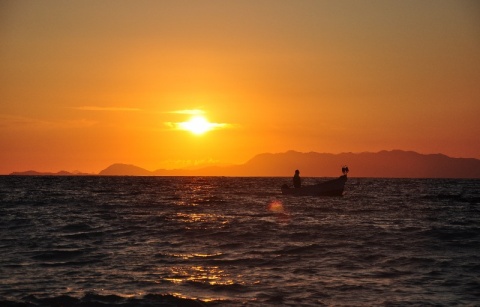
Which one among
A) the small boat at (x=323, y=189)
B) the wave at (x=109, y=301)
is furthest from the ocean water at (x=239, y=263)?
the small boat at (x=323, y=189)

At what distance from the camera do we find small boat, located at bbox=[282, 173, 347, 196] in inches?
2517

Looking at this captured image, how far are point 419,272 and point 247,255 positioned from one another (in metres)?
6.41

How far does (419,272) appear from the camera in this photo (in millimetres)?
18141

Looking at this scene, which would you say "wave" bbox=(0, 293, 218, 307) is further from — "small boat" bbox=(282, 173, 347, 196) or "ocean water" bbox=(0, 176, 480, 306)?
"small boat" bbox=(282, 173, 347, 196)

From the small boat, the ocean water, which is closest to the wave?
the ocean water

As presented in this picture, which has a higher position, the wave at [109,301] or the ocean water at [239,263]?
the ocean water at [239,263]

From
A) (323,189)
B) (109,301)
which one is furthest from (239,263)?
(323,189)

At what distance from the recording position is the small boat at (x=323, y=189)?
63.9 metres

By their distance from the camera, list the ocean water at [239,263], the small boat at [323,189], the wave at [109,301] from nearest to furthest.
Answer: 1. the wave at [109,301]
2. the ocean water at [239,263]
3. the small boat at [323,189]

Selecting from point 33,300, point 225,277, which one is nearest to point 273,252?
point 225,277

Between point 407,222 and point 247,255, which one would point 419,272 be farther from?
point 407,222

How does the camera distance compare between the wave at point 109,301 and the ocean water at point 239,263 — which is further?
the ocean water at point 239,263

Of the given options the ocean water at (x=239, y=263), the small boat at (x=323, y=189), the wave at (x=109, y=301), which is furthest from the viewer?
the small boat at (x=323, y=189)

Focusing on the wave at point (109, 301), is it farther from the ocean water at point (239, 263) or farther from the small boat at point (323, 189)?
the small boat at point (323, 189)
